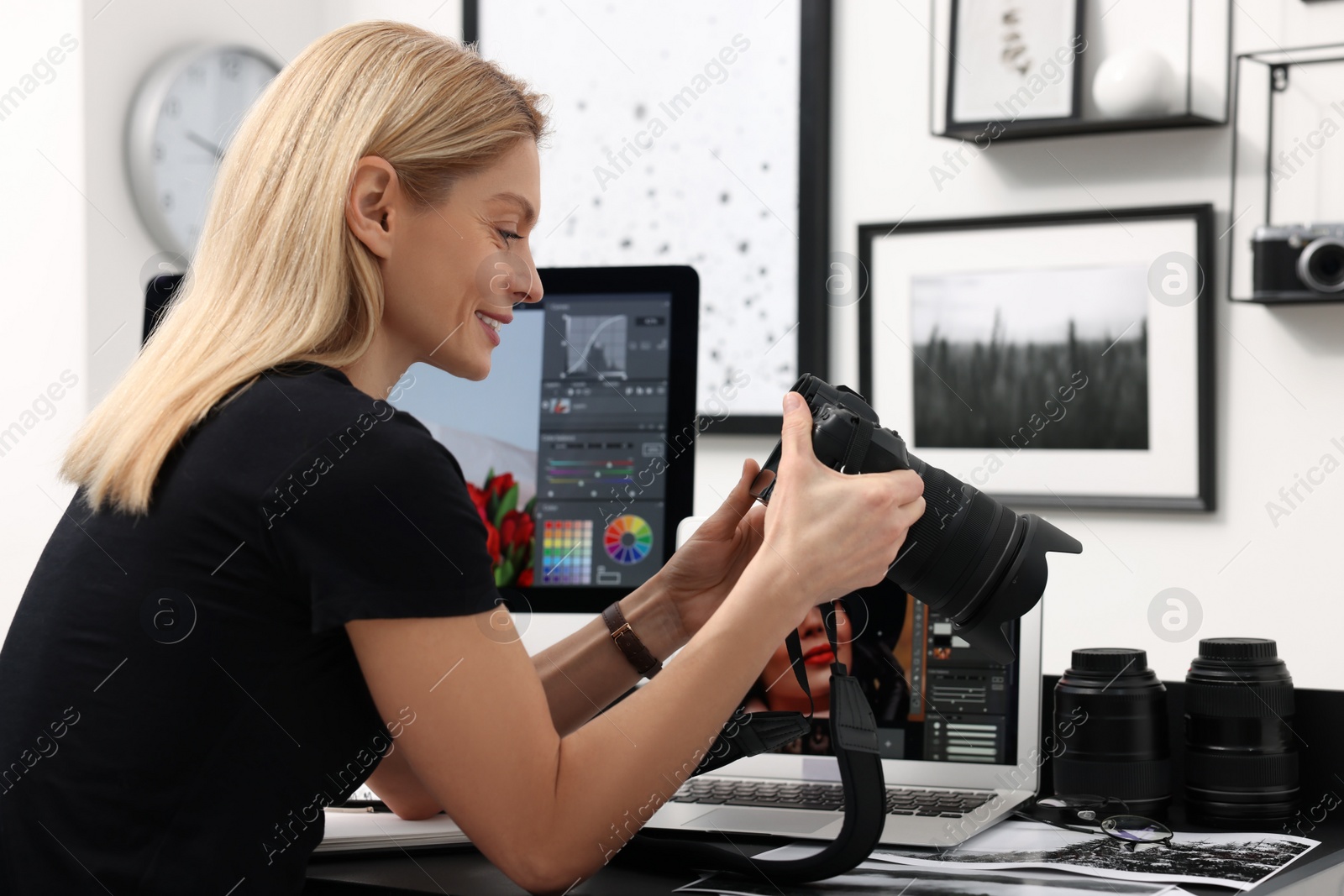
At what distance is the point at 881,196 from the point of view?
2.34 meters

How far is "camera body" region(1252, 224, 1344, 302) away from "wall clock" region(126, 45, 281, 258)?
5.48 feet

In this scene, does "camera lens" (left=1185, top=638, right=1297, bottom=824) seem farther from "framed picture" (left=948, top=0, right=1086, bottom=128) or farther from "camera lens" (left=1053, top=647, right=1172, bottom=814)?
"framed picture" (left=948, top=0, right=1086, bottom=128)

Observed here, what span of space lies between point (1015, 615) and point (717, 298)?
60.8 inches

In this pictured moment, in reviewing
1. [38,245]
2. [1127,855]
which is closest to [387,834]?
[1127,855]

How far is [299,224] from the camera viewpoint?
91 cm

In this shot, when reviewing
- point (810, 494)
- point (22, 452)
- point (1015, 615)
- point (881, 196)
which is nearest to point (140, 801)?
point (810, 494)

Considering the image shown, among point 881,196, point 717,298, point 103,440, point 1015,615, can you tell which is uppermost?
point 881,196

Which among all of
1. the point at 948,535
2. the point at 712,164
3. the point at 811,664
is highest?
the point at 712,164

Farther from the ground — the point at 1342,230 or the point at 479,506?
the point at 1342,230

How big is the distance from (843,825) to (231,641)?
433mm

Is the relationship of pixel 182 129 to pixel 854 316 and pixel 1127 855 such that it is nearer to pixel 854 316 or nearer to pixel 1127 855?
pixel 854 316

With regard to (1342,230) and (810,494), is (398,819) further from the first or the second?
(1342,230)

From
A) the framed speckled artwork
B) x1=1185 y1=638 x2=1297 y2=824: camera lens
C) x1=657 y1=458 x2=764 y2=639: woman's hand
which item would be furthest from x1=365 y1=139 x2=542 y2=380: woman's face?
the framed speckled artwork

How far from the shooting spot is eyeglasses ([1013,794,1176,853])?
0.98 metres
